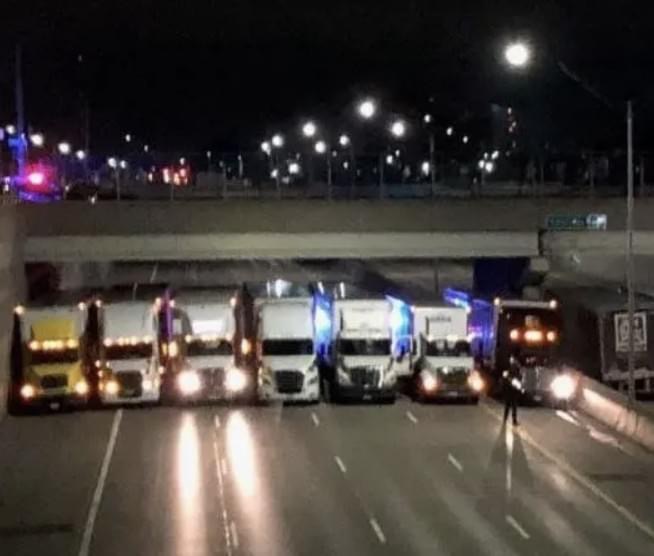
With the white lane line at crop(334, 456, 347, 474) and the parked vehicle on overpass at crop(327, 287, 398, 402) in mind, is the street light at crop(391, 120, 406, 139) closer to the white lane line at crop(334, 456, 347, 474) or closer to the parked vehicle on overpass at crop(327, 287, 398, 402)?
the parked vehicle on overpass at crop(327, 287, 398, 402)

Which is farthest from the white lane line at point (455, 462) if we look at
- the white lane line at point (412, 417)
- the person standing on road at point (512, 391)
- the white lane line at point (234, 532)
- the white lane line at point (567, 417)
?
the white lane line at point (234, 532)

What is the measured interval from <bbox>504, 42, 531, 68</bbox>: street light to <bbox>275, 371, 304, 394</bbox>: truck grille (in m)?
17.5

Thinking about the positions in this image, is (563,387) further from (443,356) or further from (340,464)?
(340,464)

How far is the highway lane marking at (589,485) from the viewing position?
33.9 metres

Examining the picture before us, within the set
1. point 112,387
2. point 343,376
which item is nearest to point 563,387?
point 343,376

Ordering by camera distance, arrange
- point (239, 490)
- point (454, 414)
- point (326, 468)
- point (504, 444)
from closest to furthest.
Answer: point (239, 490) < point (326, 468) < point (504, 444) < point (454, 414)

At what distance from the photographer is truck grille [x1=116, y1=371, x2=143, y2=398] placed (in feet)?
178

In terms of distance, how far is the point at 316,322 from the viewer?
59500 mm

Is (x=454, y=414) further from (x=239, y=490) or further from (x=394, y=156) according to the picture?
(x=394, y=156)

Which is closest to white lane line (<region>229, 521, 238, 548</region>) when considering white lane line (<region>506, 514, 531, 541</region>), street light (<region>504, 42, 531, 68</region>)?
white lane line (<region>506, 514, 531, 541</region>)

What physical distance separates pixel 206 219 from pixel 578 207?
47.9ft

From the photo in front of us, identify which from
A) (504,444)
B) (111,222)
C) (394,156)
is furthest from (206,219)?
(394,156)

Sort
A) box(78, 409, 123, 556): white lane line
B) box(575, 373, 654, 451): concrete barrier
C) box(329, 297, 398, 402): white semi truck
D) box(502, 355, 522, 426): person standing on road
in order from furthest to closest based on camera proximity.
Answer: box(329, 297, 398, 402): white semi truck < box(502, 355, 522, 426): person standing on road < box(575, 373, 654, 451): concrete barrier < box(78, 409, 123, 556): white lane line

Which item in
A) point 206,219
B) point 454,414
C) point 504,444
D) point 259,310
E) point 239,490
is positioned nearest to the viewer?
point 239,490
